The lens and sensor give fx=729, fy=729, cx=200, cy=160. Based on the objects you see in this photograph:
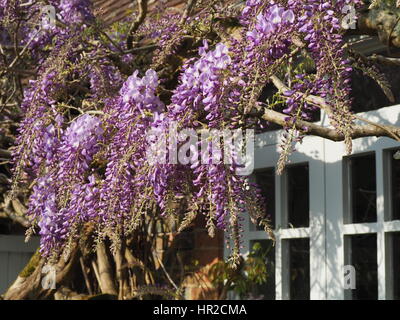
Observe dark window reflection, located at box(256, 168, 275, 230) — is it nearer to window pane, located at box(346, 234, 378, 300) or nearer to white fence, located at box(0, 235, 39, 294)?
window pane, located at box(346, 234, 378, 300)

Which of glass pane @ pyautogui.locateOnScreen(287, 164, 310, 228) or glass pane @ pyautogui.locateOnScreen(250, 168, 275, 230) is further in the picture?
glass pane @ pyautogui.locateOnScreen(250, 168, 275, 230)

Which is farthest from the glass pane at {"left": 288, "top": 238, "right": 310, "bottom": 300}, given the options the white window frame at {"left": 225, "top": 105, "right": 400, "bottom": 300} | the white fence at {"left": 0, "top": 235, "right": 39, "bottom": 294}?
the white fence at {"left": 0, "top": 235, "right": 39, "bottom": 294}

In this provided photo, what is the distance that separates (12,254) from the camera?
5875 millimetres

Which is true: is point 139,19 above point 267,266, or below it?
above

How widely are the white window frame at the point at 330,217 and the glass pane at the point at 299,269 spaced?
0.10 ft

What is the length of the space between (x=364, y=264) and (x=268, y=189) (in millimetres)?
740

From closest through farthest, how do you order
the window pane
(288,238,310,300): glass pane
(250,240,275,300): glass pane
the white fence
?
the window pane → (288,238,310,300): glass pane → (250,240,275,300): glass pane → the white fence

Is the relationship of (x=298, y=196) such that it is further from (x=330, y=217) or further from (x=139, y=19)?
(x=139, y=19)

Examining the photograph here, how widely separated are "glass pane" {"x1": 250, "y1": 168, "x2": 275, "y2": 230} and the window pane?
1.77 feet

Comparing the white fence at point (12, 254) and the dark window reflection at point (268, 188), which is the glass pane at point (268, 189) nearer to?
the dark window reflection at point (268, 188)

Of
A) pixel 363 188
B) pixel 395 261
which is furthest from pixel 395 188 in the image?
pixel 395 261

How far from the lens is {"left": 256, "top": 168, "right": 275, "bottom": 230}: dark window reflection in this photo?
3863 millimetres

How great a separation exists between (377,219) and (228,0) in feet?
3.93
